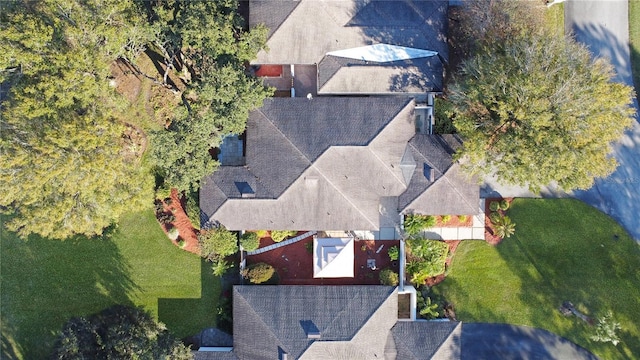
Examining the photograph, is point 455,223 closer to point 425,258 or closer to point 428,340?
point 425,258

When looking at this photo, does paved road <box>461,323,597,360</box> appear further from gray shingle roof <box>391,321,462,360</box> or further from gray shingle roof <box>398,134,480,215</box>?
gray shingle roof <box>398,134,480,215</box>

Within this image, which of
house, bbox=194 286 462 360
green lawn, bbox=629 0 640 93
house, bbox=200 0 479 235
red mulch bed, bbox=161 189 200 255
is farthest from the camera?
green lawn, bbox=629 0 640 93

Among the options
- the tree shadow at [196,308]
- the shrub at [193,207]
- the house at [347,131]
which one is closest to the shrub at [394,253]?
the house at [347,131]

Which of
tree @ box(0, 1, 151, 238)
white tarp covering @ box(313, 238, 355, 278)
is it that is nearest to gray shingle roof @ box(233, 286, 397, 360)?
white tarp covering @ box(313, 238, 355, 278)

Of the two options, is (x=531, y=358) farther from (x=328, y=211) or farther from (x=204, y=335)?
(x=204, y=335)

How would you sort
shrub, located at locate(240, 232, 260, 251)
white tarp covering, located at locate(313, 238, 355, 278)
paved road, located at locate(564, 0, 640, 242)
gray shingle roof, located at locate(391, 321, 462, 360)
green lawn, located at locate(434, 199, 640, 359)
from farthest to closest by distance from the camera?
paved road, located at locate(564, 0, 640, 242), green lawn, located at locate(434, 199, 640, 359), shrub, located at locate(240, 232, 260, 251), white tarp covering, located at locate(313, 238, 355, 278), gray shingle roof, located at locate(391, 321, 462, 360)
